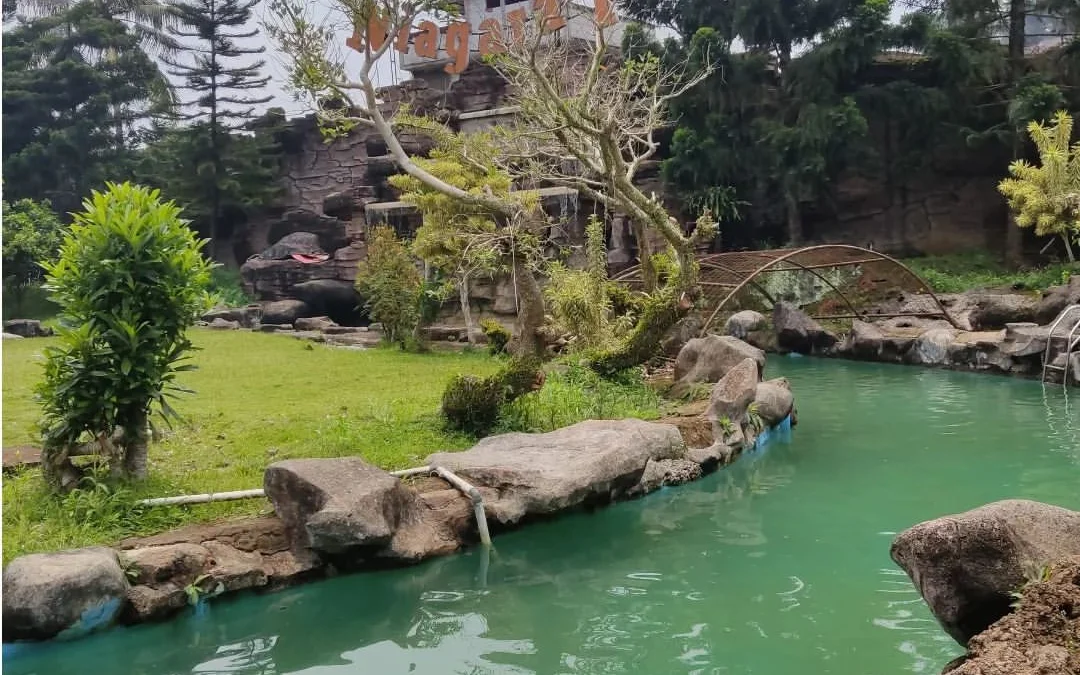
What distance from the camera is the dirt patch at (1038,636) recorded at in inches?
86.0

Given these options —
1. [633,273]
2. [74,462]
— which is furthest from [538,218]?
[74,462]

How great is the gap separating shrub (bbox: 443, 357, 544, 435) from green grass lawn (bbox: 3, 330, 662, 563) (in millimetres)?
167

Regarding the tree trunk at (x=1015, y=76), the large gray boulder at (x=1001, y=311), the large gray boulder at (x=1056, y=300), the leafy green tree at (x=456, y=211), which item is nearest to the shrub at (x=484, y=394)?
the leafy green tree at (x=456, y=211)

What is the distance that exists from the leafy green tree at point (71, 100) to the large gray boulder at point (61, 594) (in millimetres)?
26245

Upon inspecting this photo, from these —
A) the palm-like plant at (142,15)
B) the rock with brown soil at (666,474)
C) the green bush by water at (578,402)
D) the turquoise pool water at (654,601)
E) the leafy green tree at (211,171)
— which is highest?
the palm-like plant at (142,15)

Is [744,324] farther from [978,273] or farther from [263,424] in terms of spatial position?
[263,424]

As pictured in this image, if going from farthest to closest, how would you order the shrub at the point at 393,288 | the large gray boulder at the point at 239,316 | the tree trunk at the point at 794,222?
1. the tree trunk at the point at 794,222
2. the large gray boulder at the point at 239,316
3. the shrub at the point at 393,288

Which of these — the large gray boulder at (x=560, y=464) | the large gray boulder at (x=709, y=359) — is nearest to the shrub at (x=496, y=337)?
the large gray boulder at (x=709, y=359)

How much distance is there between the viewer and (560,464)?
213 inches

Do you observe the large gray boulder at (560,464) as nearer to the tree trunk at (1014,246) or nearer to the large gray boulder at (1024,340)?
the large gray boulder at (1024,340)

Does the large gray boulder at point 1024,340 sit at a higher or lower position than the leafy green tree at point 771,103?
lower

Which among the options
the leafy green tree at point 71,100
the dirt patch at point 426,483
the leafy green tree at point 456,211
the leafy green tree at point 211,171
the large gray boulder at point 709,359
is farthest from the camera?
the leafy green tree at point 71,100

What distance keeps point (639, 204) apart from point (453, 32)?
727 inches

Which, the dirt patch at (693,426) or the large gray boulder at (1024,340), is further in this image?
the large gray boulder at (1024,340)
